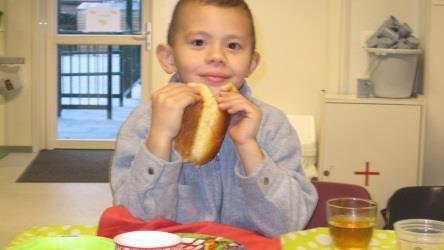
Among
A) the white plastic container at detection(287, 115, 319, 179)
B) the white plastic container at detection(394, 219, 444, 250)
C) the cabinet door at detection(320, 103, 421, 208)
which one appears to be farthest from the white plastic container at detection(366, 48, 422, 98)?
the white plastic container at detection(394, 219, 444, 250)

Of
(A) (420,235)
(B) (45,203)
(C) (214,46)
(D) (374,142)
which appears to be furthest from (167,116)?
(B) (45,203)

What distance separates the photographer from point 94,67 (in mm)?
6598

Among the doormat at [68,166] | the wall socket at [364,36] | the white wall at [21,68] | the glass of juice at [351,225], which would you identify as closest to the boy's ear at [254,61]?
the glass of juice at [351,225]

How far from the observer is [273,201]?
1255 millimetres

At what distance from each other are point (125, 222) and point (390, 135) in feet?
8.43

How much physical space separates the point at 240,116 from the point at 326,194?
0.34 m

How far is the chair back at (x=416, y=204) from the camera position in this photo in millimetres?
2164

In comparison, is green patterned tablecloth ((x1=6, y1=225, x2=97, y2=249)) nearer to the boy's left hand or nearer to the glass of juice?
the boy's left hand

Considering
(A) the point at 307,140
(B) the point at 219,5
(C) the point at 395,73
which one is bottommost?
(A) the point at 307,140

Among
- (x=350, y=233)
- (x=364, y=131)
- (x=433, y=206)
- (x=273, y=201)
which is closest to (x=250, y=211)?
(x=273, y=201)

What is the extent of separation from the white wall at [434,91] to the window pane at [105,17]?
11.0ft

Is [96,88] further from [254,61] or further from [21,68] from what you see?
[254,61]

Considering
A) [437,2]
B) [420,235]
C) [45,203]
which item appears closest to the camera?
[420,235]

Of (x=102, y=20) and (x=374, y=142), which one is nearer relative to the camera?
(x=374, y=142)
